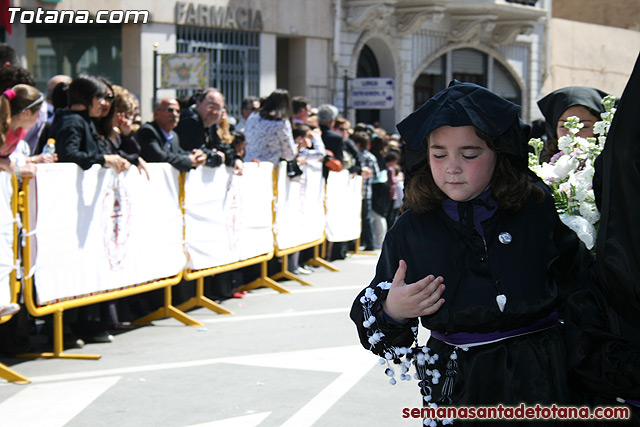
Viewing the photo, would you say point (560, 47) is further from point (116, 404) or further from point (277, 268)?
point (116, 404)

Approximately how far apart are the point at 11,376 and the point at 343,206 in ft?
26.0

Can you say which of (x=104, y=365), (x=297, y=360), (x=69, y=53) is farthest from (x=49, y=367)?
(x=69, y=53)

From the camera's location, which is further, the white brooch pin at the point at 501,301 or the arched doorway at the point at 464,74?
the arched doorway at the point at 464,74

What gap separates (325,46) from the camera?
25.8 metres

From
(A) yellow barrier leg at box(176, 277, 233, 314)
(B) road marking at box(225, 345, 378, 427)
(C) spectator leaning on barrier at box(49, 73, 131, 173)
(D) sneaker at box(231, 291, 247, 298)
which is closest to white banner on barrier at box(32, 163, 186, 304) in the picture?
(C) spectator leaning on barrier at box(49, 73, 131, 173)

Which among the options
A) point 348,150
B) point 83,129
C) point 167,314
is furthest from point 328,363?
point 348,150

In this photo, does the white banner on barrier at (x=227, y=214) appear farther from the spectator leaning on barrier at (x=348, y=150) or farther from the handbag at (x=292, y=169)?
the spectator leaning on barrier at (x=348, y=150)

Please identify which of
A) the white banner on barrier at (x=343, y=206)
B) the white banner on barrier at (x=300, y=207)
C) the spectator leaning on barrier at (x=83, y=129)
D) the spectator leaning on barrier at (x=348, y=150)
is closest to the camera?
the spectator leaning on barrier at (x=83, y=129)

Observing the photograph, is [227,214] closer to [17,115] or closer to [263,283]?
[263,283]

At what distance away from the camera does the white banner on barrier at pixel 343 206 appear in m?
13.4

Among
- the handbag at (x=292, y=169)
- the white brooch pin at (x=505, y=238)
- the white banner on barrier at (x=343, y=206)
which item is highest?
the white brooch pin at (x=505, y=238)

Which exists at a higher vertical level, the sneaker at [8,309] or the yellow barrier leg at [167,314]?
the sneaker at [8,309]

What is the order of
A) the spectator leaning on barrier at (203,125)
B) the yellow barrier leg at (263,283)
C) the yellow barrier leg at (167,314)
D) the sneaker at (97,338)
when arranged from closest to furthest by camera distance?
the sneaker at (97,338)
the yellow barrier leg at (167,314)
the spectator leaning on barrier at (203,125)
the yellow barrier leg at (263,283)

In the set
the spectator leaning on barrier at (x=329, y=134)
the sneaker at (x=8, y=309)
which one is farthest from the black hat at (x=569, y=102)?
the spectator leaning on barrier at (x=329, y=134)
